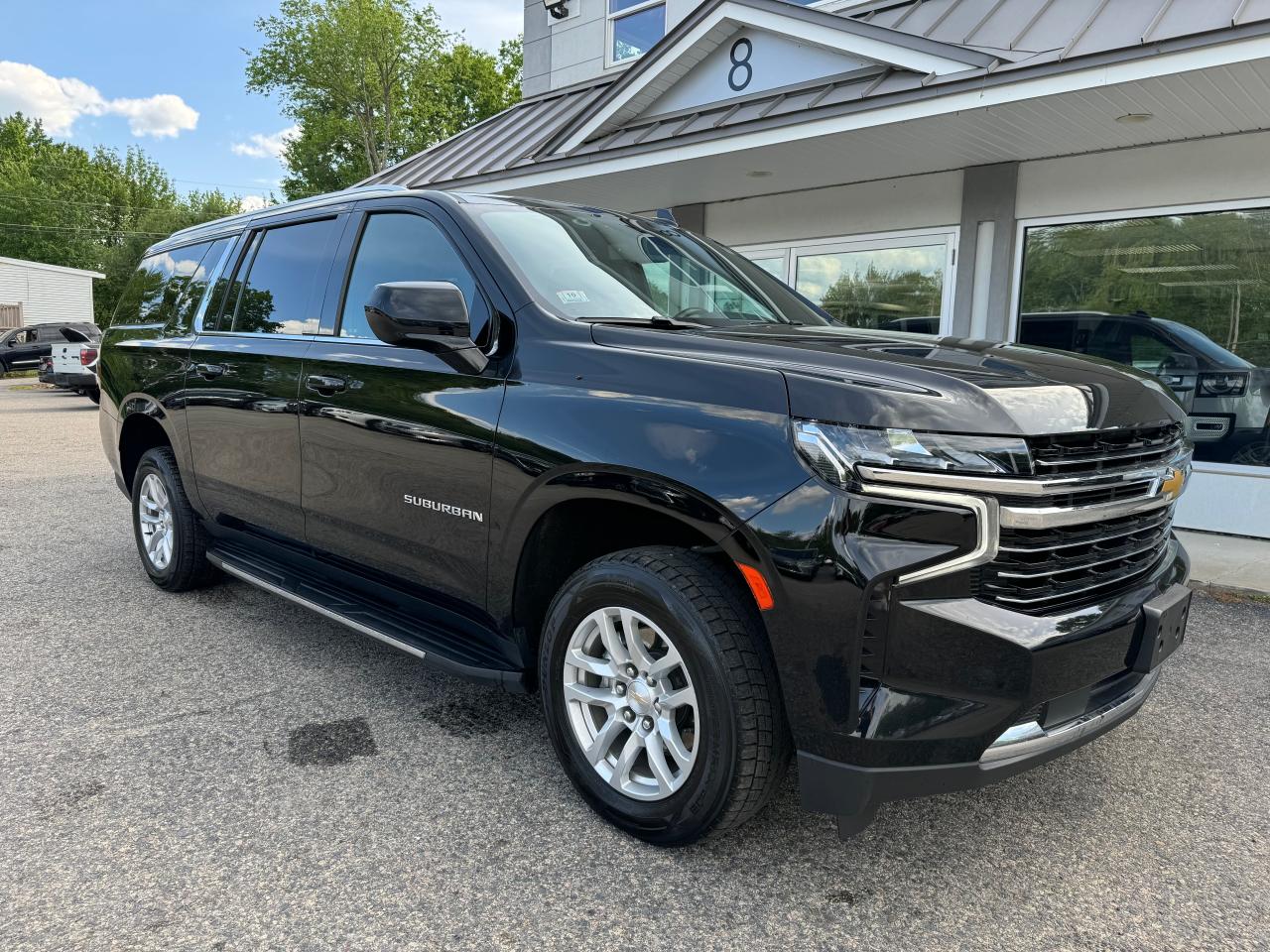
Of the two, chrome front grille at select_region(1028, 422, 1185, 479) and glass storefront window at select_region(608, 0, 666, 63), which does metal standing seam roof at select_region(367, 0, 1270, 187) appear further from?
chrome front grille at select_region(1028, 422, 1185, 479)

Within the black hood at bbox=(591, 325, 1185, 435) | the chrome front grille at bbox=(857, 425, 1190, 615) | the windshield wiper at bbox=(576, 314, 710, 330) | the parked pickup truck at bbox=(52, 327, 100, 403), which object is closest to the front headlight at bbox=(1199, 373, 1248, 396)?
the black hood at bbox=(591, 325, 1185, 435)

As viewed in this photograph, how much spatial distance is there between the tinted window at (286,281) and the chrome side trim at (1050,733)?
9.56 feet

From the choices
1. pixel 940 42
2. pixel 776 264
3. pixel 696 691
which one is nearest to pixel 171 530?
pixel 696 691

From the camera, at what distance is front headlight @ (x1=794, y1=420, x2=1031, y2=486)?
2061mm

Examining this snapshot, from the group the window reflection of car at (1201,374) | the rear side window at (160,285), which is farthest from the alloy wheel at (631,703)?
the window reflection of car at (1201,374)

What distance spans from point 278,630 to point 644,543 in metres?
2.43

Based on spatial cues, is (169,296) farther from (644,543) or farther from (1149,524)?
(1149,524)

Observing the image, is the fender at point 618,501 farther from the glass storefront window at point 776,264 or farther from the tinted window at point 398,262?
the glass storefront window at point 776,264

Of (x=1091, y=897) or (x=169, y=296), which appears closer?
(x=1091, y=897)

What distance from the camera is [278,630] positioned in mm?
4414

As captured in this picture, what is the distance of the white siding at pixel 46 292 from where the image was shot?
120 ft

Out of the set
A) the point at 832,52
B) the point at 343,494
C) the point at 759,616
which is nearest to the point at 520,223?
the point at 343,494

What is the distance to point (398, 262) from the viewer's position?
11.3 feet

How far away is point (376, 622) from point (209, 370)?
173cm
